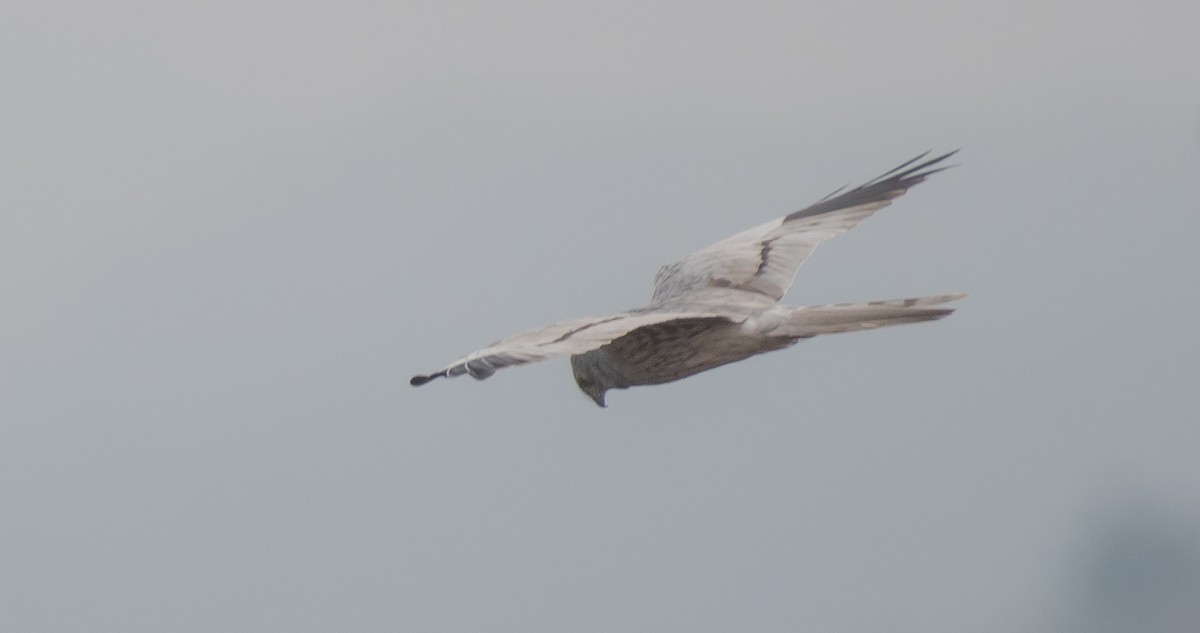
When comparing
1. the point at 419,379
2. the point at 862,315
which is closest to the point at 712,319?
the point at 862,315

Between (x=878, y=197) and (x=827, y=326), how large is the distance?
2.04 metres

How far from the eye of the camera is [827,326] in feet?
16.8

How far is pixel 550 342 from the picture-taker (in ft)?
14.5

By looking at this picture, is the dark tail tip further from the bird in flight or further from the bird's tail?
the bird's tail

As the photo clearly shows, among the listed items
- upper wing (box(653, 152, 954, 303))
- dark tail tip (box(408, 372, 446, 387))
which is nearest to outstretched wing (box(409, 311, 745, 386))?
dark tail tip (box(408, 372, 446, 387))

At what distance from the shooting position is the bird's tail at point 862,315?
4953 millimetres

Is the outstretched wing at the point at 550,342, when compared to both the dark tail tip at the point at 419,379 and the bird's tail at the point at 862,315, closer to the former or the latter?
the dark tail tip at the point at 419,379

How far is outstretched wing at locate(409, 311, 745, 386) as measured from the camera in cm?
420

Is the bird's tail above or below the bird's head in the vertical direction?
below

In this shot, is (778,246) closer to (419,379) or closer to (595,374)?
(595,374)

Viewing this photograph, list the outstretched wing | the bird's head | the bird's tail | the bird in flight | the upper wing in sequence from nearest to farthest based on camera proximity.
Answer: the outstretched wing < the bird in flight < the bird's tail < the bird's head < the upper wing

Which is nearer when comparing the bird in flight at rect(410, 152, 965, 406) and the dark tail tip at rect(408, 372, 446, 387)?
the dark tail tip at rect(408, 372, 446, 387)

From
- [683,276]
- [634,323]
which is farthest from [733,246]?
[634,323]

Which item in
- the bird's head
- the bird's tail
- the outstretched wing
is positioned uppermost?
the outstretched wing
